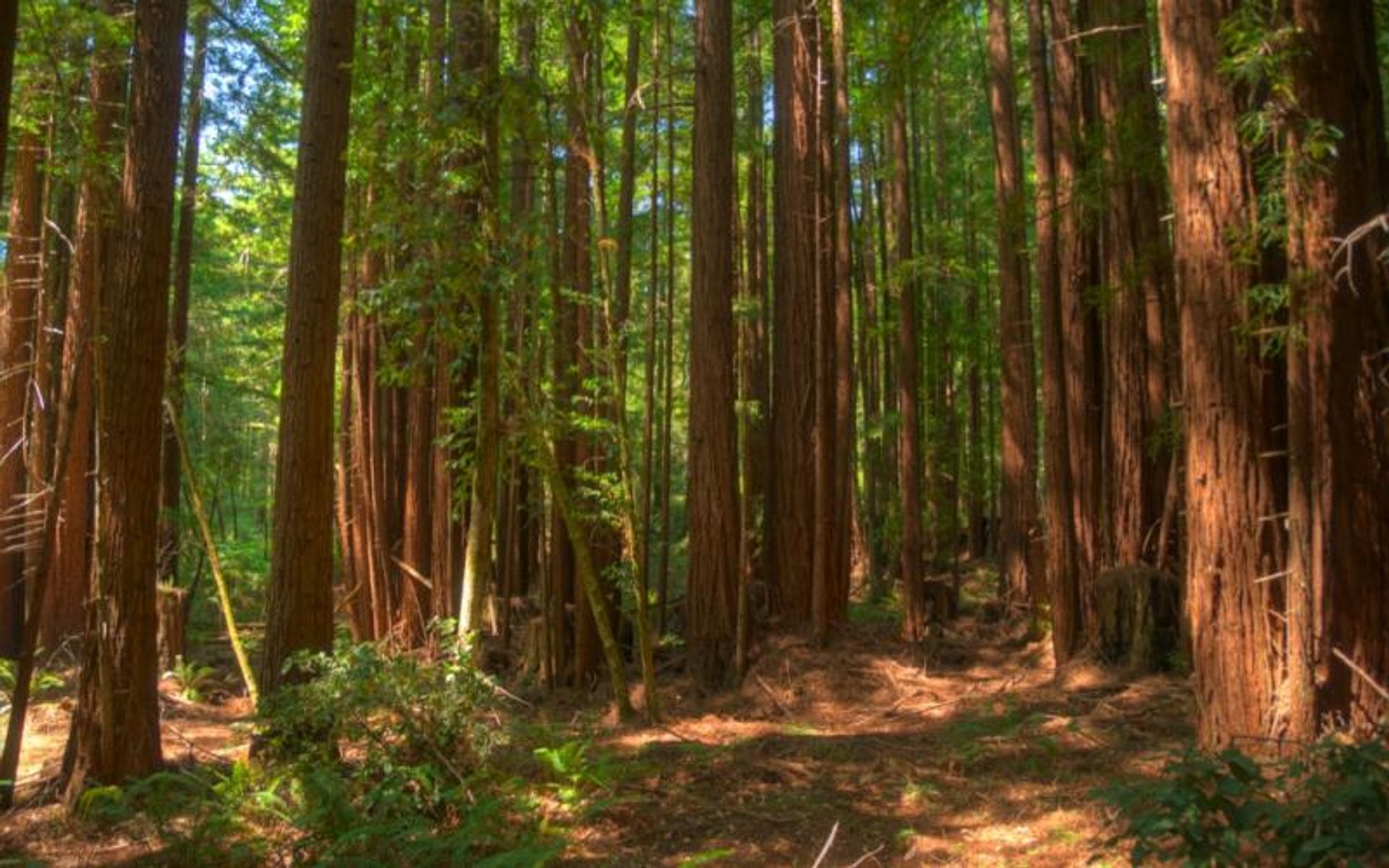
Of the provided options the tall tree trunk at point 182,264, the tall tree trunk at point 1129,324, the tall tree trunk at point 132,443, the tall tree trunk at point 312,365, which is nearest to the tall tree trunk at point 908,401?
the tall tree trunk at point 1129,324

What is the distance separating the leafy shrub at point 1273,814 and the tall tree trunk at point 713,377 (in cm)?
647

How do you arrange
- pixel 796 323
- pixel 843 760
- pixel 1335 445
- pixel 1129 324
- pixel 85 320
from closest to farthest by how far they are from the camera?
pixel 1335 445, pixel 843 760, pixel 85 320, pixel 1129 324, pixel 796 323

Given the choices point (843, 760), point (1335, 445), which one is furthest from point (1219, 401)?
point (843, 760)

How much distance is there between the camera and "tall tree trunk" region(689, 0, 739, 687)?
1028 cm

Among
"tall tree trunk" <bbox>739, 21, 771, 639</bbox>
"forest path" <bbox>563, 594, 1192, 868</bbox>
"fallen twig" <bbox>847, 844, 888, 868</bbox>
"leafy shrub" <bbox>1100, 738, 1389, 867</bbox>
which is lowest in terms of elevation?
"fallen twig" <bbox>847, 844, 888, 868</bbox>

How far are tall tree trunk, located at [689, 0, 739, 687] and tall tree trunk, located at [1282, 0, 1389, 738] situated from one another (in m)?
5.75

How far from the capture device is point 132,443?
7277mm

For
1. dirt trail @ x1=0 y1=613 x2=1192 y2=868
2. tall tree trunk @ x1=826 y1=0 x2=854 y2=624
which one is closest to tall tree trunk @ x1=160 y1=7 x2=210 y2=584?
dirt trail @ x1=0 y1=613 x2=1192 y2=868

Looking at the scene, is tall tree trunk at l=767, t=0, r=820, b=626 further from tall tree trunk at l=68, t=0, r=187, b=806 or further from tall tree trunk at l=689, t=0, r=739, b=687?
tall tree trunk at l=68, t=0, r=187, b=806

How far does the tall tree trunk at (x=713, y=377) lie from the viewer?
1028cm

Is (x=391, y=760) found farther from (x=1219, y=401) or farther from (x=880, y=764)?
(x=1219, y=401)

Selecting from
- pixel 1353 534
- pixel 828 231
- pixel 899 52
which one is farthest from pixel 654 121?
pixel 1353 534

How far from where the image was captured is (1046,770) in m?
6.94

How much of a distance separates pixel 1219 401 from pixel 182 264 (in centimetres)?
1387
